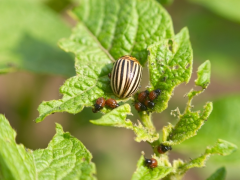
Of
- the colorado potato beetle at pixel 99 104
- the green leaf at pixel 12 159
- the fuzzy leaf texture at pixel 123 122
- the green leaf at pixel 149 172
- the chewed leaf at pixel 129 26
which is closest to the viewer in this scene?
the green leaf at pixel 12 159

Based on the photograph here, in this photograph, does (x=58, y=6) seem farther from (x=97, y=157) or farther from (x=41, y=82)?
(x=97, y=157)

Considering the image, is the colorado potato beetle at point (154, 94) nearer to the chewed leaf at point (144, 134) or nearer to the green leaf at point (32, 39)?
the chewed leaf at point (144, 134)

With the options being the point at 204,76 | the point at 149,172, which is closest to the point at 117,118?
the point at 149,172

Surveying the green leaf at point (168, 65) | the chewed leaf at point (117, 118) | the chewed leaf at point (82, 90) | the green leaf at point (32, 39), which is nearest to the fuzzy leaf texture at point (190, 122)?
the green leaf at point (168, 65)

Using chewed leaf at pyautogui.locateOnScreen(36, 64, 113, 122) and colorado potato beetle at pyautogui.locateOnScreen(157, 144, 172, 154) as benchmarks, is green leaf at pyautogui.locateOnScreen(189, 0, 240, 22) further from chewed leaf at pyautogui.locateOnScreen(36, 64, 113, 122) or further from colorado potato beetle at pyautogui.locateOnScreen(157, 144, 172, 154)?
colorado potato beetle at pyautogui.locateOnScreen(157, 144, 172, 154)

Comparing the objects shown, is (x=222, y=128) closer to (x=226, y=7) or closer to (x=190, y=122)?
(x=190, y=122)

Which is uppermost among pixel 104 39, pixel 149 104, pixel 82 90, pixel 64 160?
pixel 104 39

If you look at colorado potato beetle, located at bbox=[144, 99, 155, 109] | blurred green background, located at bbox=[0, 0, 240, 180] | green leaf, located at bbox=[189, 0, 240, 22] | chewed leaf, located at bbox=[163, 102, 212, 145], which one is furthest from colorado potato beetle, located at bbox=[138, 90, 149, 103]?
green leaf, located at bbox=[189, 0, 240, 22]
